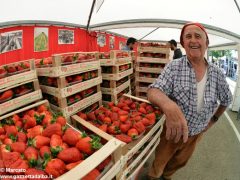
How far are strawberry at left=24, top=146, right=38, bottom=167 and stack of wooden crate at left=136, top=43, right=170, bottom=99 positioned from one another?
3.28 m

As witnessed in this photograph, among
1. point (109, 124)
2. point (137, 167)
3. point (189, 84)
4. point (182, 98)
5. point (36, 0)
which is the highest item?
point (36, 0)

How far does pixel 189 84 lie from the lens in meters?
2.23

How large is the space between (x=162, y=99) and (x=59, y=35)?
5.08m

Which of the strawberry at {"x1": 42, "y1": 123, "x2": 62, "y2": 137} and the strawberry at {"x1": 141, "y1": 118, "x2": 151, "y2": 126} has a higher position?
the strawberry at {"x1": 42, "y1": 123, "x2": 62, "y2": 137}

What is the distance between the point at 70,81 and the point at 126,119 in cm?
80

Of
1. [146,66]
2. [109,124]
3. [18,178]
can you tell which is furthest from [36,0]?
[18,178]

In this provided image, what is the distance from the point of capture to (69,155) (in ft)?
4.75

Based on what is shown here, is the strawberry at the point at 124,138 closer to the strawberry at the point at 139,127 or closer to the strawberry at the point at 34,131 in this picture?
the strawberry at the point at 139,127

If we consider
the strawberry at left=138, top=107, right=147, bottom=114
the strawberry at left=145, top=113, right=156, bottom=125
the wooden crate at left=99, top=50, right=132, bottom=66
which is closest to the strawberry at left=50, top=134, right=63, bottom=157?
the strawberry at left=145, top=113, right=156, bottom=125

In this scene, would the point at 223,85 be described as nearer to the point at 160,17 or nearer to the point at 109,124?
the point at 109,124

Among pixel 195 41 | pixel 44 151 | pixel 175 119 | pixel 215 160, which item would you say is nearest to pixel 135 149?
pixel 175 119

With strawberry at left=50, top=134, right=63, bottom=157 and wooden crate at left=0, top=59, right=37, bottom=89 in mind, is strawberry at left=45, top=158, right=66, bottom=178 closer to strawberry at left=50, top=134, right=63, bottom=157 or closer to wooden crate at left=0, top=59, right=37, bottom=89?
strawberry at left=50, top=134, right=63, bottom=157

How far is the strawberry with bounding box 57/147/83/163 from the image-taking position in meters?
1.44

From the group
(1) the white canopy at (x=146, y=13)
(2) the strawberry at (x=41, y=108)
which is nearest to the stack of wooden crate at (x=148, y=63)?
(1) the white canopy at (x=146, y=13)
